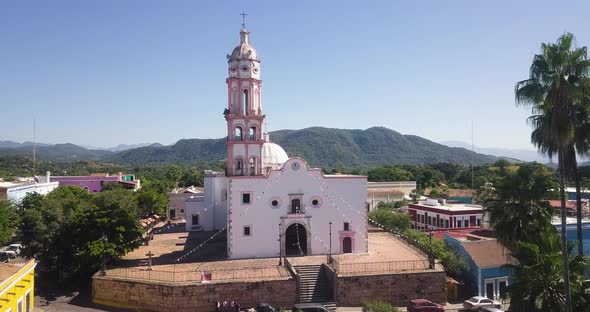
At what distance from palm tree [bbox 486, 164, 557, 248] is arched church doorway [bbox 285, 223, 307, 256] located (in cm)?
1489

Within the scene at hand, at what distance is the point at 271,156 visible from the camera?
37656 mm

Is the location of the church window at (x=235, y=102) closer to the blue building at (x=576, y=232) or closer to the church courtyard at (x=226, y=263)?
the church courtyard at (x=226, y=263)

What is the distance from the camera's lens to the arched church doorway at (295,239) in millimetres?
31062

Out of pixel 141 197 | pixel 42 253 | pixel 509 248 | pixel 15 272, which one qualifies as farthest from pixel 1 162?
pixel 509 248

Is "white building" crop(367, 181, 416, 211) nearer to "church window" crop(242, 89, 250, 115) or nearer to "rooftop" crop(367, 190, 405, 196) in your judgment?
"rooftop" crop(367, 190, 405, 196)

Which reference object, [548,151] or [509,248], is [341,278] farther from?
[548,151]

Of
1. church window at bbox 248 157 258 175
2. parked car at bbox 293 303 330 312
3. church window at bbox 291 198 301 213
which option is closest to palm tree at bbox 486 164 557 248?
parked car at bbox 293 303 330 312

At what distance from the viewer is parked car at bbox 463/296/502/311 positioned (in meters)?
23.3

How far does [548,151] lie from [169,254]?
81.2 ft

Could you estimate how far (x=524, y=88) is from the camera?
15.0 m

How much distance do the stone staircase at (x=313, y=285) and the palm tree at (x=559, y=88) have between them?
46.1 ft

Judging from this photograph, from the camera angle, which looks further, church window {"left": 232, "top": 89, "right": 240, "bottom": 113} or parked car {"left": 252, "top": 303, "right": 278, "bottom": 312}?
church window {"left": 232, "top": 89, "right": 240, "bottom": 113}

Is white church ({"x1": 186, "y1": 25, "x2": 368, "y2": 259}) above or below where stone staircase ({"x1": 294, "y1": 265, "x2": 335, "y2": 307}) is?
above

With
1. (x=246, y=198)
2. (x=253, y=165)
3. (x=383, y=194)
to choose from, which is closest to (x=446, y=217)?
(x=253, y=165)
